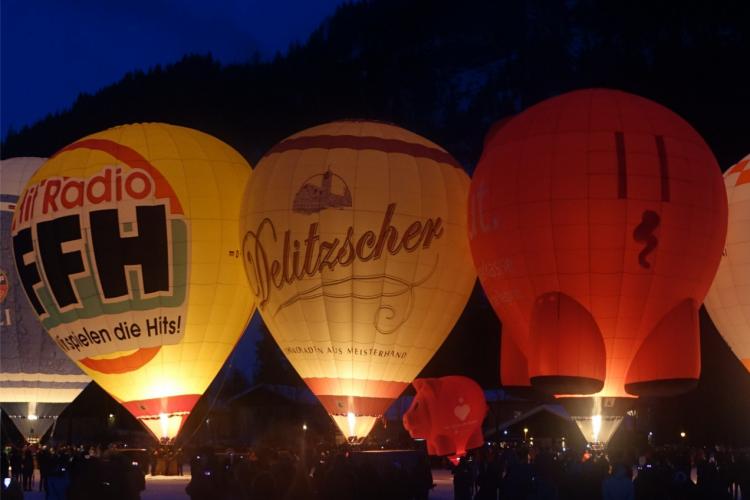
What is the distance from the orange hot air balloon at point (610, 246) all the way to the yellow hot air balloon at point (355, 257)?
7.46ft

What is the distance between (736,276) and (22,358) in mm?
13392

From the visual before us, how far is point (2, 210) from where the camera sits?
23.1 m

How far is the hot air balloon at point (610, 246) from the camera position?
51.1 feet

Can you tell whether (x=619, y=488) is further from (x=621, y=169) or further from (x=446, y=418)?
(x=446, y=418)

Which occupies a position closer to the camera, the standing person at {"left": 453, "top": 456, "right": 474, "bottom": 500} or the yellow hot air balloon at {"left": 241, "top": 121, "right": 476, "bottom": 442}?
the standing person at {"left": 453, "top": 456, "right": 474, "bottom": 500}

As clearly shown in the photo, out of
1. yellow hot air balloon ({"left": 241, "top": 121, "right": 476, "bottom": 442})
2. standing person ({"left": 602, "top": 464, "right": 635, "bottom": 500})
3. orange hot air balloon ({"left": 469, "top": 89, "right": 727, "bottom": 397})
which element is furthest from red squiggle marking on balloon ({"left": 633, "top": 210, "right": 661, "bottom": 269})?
standing person ({"left": 602, "top": 464, "right": 635, "bottom": 500})

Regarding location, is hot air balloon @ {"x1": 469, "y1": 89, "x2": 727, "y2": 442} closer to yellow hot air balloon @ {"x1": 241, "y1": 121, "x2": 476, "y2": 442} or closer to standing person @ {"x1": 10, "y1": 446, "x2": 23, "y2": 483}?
yellow hot air balloon @ {"x1": 241, "y1": 121, "x2": 476, "y2": 442}

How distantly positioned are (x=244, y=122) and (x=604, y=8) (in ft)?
81.6

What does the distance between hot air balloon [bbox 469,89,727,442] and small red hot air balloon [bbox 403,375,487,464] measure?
401 centimetres

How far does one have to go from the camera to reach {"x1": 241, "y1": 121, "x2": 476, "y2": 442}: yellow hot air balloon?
18.1 m

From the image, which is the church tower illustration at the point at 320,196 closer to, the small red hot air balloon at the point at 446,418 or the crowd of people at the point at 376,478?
the small red hot air balloon at the point at 446,418

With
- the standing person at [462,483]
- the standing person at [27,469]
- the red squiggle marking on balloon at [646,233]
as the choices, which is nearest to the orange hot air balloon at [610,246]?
the red squiggle marking on balloon at [646,233]

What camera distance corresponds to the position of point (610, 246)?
51.0 feet

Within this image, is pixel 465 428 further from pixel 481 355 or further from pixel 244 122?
pixel 244 122
